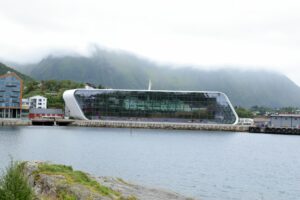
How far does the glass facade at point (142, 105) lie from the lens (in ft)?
469

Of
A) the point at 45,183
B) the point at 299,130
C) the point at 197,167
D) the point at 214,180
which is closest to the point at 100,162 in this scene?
the point at 197,167

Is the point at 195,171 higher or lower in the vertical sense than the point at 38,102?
lower

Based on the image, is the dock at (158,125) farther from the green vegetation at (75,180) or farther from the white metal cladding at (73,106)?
the green vegetation at (75,180)

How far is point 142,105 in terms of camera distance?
474 feet

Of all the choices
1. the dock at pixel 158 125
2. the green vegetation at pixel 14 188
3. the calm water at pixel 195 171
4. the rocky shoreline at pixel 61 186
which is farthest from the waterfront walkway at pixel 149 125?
the green vegetation at pixel 14 188

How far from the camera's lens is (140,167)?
41219 millimetres

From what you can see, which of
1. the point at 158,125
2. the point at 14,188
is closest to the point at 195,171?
the point at 14,188

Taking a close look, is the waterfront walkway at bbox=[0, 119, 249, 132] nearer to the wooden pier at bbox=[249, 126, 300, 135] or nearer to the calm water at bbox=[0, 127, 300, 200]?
the wooden pier at bbox=[249, 126, 300, 135]

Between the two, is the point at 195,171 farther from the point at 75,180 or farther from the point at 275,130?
the point at 275,130

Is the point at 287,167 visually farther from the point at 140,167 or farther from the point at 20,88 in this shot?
the point at 20,88

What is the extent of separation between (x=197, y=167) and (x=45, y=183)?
26.9m

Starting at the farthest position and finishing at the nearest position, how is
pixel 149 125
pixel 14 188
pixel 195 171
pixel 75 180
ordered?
pixel 149 125 < pixel 195 171 < pixel 75 180 < pixel 14 188

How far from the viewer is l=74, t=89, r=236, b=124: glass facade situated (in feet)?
469

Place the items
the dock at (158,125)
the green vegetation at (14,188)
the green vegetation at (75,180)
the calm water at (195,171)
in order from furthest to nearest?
1. the dock at (158,125)
2. the calm water at (195,171)
3. the green vegetation at (75,180)
4. the green vegetation at (14,188)
